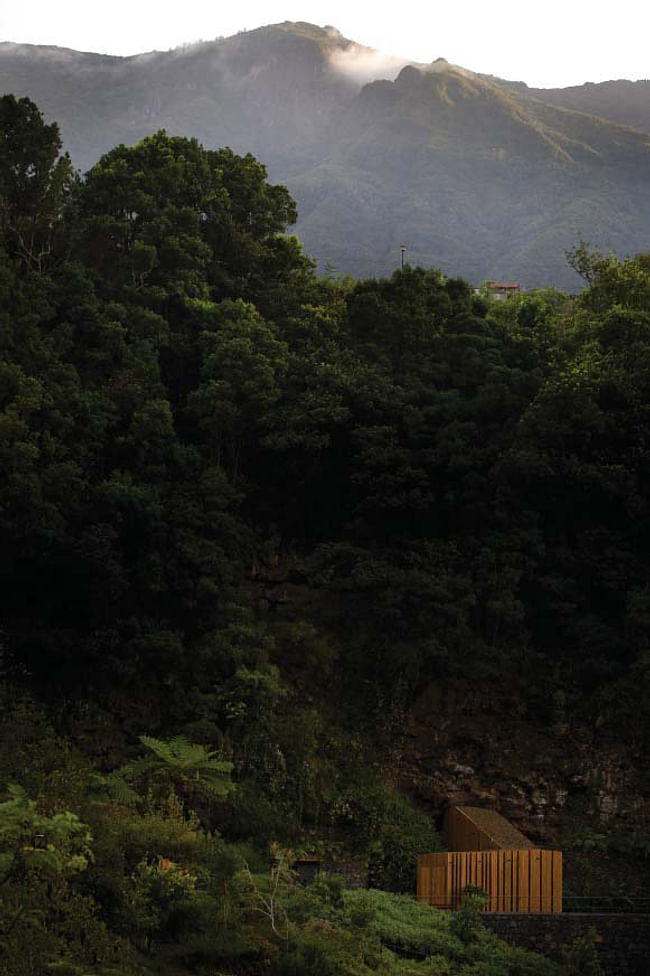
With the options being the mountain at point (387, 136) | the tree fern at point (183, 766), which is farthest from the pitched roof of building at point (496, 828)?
the mountain at point (387, 136)

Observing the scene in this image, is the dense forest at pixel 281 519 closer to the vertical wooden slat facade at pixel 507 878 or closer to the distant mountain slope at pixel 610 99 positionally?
the vertical wooden slat facade at pixel 507 878

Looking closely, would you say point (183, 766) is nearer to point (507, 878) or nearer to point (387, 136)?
point (507, 878)

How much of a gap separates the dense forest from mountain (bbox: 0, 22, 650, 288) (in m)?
42.2

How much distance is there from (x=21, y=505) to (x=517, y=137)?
3356 inches

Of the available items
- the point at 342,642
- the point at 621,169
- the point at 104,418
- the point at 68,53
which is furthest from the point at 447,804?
the point at 68,53

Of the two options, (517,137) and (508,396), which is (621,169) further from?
(508,396)

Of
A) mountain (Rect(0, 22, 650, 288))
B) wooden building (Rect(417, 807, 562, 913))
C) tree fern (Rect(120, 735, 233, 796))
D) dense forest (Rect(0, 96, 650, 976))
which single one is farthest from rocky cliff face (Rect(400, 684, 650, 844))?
mountain (Rect(0, 22, 650, 288))

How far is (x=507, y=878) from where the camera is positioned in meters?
20.0

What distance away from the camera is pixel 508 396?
91.5 ft

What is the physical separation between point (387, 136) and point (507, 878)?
294 ft

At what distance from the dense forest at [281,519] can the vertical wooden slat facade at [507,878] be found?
1.28 metres

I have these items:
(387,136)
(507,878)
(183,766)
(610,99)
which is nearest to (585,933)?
(507,878)

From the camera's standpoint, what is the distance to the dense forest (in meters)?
22.0

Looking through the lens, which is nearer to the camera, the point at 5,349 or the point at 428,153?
Answer: the point at 5,349
